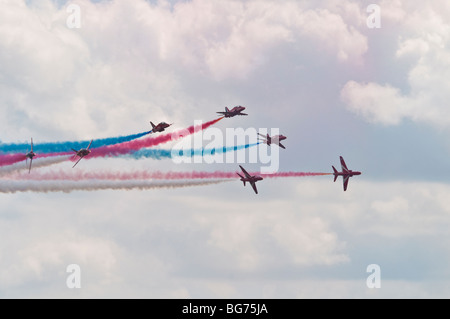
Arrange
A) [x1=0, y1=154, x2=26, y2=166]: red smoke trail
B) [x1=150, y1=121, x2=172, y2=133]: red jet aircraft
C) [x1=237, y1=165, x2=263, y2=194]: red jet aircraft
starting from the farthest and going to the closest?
[x1=237, y1=165, x2=263, y2=194]: red jet aircraft < [x1=150, y1=121, x2=172, y2=133]: red jet aircraft < [x1=0, y1=154, x2=26, y2=166]: red smoke trail

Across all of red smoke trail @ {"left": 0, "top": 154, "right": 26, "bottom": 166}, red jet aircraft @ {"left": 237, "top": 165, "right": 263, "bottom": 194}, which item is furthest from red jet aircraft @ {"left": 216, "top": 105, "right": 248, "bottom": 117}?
red smoke trail @ {"left": 0, "top": 154, "right": 26, "bottom": 166}

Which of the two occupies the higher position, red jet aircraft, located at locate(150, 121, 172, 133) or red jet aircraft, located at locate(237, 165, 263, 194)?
red jet aircraft, located at locate(150, 121, 172, 133)

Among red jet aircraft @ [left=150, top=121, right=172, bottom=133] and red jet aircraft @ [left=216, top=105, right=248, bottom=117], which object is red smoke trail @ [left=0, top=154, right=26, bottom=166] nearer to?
red jet aircraft @ [left=150, top=121, right=172, bottom=133]

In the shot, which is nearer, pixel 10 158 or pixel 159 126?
pixel 10 158

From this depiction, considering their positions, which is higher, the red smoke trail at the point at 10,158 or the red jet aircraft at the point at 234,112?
the red jet aircraft at the point at 234,112

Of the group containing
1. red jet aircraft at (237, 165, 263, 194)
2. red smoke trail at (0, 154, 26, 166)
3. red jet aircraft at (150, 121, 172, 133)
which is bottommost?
red jet aircraft at (237, 165, 263, 194)

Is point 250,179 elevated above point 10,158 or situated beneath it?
situated beneath

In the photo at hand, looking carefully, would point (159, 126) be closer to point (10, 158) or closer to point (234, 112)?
point (234, 112)

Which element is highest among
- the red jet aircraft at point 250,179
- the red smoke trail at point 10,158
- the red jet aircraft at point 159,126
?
the red jet aircraft at point 159,126

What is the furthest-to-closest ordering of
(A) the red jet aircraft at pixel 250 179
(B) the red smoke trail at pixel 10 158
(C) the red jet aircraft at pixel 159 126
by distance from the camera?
(A) the red jet aircraft at pixel 250 179
(C) the red jet aircraft at pixel 159 126
(B) the red smoke trail at pixel 10 158

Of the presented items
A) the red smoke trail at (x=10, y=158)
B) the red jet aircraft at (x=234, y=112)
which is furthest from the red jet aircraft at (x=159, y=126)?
the red smoke trail at (x=10, y=158)

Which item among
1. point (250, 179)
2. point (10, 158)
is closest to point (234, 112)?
point (250, 179)

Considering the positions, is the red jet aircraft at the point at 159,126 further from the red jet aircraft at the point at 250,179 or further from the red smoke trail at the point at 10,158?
the red smoke trail at the point at 10,158
